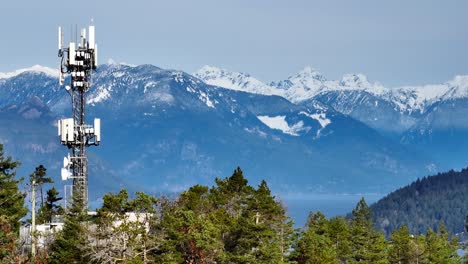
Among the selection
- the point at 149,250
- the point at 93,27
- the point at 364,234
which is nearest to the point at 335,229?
the point at 364,234

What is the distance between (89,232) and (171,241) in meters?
6.43

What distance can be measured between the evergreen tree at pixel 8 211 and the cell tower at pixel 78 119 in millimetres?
12146

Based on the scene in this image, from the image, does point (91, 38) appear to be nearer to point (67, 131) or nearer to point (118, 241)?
point (67, 131)

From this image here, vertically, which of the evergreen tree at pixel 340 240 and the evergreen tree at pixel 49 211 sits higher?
the evergreen tree at pixel 49 211

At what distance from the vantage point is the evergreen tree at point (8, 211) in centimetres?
7740

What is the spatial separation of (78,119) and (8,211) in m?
26.8

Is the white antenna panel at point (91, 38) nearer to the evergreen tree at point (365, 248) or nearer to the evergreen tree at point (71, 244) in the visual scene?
the evergreen tree at point (71, 244)

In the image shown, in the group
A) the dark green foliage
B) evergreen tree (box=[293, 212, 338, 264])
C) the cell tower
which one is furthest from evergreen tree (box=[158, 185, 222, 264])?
the cell tower

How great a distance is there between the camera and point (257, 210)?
9162 cm

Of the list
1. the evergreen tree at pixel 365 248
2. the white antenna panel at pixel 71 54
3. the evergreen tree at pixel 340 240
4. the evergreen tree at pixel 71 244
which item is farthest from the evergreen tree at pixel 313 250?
the white antenna panel at pixel 71 54

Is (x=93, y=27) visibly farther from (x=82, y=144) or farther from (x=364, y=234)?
(x=364, y=234)

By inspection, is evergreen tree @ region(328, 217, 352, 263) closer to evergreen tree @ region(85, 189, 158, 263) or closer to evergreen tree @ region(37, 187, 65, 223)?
evergreen tree @ region(37, 187, 65, 223)

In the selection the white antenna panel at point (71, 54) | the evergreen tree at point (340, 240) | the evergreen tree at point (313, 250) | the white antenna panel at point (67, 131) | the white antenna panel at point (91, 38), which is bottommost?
the evergreen tree at point (313, 250)

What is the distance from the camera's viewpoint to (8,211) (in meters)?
88.4
